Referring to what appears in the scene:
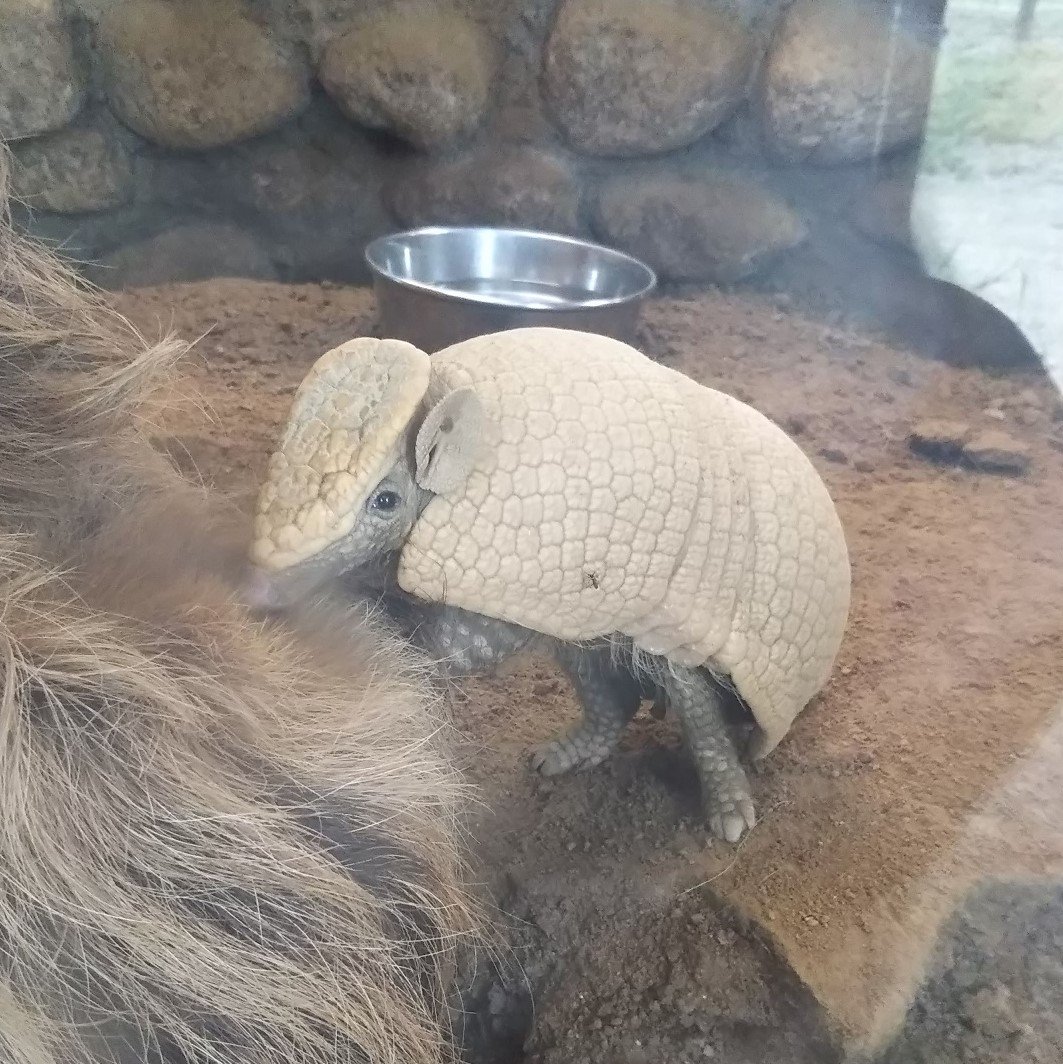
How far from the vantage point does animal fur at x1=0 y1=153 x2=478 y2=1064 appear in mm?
702

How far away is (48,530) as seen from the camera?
0.89 m

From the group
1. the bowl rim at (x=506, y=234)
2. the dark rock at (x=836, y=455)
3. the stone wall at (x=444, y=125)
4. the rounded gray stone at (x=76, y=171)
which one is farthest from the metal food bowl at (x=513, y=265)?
the rounded gray stone at (x=76, y=171)

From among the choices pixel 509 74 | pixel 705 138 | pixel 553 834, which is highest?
pixel 509 74

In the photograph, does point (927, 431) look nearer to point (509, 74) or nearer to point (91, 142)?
point (509, 74)

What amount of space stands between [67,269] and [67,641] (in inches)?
19.3

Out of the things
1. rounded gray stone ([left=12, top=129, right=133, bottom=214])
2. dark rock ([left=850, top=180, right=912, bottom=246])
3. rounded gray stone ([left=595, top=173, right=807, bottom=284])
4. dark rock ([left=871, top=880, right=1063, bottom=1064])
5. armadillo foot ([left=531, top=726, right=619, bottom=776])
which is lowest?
armadillo foot ([left=531, top=726, right=619, bottom=776])

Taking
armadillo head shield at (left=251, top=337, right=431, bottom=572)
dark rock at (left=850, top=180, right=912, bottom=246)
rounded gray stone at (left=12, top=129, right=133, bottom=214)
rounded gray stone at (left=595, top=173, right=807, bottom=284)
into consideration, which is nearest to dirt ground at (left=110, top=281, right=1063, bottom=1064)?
armadillo head shield at (left=251, top=337, right=431, bottom=572)

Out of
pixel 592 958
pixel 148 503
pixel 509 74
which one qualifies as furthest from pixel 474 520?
pixel 509 74

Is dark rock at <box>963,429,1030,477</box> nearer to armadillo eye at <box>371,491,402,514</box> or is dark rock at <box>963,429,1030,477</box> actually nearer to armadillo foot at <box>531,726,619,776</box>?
armadillo foot at <box>531,726,619,776</box>

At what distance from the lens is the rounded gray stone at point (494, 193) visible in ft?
8.75

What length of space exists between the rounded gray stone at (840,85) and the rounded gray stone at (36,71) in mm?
1599

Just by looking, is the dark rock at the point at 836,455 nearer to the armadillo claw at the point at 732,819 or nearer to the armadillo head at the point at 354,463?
the armadillo claw at the point at 732,819

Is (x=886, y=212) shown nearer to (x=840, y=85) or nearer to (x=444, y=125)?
(x=840, y=85)

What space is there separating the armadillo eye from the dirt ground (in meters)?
0.20
